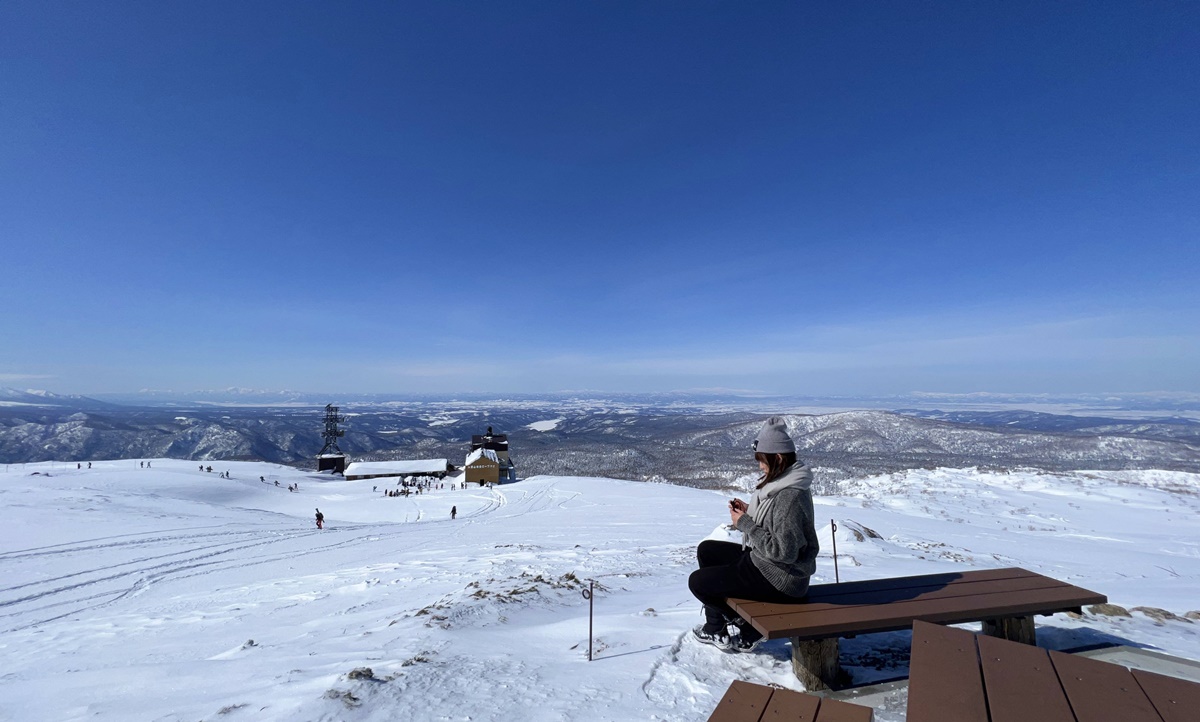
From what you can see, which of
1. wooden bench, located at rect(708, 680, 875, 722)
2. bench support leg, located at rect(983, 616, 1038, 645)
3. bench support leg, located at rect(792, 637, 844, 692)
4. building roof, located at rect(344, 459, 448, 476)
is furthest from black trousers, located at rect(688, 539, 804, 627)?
building roof, located at rect(344, 459, 448, 476)

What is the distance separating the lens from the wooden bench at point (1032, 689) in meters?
2.21

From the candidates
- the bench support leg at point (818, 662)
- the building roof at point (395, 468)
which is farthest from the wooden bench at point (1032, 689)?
the building roof at point (395, 468)

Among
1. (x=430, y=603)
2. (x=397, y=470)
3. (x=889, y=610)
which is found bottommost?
(x=397, y=470)

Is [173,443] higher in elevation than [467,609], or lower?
lower

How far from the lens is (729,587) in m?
4.04

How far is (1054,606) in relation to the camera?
4.02 meters

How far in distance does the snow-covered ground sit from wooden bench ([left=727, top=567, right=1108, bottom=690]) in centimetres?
41

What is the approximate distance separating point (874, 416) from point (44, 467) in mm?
196220

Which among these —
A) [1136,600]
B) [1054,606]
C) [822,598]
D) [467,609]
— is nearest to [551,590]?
[467,609]

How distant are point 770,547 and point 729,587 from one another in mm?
554

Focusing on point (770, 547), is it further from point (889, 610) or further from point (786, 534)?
point (889, 610)

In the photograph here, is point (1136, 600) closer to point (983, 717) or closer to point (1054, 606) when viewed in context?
point (1054, 606)

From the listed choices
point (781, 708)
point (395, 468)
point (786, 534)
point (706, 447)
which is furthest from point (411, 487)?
point (706, 447)

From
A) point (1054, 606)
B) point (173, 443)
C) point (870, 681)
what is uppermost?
point (1054, 606)
